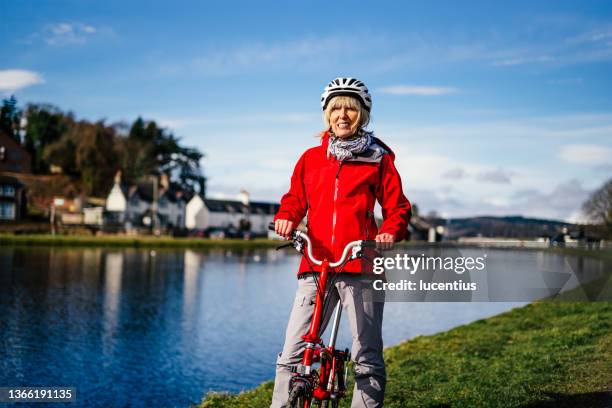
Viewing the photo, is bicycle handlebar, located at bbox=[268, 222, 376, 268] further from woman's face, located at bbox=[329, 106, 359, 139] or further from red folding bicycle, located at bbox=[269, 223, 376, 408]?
woman's face, located at bbox=[329, 106, 359, 139]

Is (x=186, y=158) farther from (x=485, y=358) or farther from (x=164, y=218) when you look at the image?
(x=485, y=358)

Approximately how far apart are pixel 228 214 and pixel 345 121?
379 feet

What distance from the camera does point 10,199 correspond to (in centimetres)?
8262

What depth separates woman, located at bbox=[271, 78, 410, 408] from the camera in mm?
4996

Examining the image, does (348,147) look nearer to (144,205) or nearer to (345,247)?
(345,247)

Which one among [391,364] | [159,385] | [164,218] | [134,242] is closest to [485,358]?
[391,364]

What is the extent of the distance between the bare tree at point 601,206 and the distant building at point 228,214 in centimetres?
6493

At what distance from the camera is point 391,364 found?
13133 mm

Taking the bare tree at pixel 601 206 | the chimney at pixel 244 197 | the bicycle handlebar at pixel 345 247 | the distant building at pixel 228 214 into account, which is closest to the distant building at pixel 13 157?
the distant building at pixel 228 214

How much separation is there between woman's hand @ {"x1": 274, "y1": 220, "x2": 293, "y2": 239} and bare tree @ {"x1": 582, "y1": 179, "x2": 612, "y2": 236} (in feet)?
178

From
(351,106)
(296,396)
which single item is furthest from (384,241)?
(296,396)

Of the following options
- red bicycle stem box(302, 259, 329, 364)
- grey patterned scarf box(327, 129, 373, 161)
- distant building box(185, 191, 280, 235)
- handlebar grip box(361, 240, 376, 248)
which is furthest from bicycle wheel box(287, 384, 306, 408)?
distant building box(185, 191, 280, 235)

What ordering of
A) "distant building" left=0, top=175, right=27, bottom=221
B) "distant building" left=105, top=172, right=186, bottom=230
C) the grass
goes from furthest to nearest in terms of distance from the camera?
"distant building" left=105, top=172, right=186, bottom=230 < "distant building" left=0, top=175, right=27, bottom=221 < the grass

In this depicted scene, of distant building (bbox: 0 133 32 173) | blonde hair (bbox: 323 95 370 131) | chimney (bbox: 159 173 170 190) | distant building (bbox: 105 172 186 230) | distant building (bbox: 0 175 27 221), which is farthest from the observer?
chimney (bbox: 159 173 170 190)
